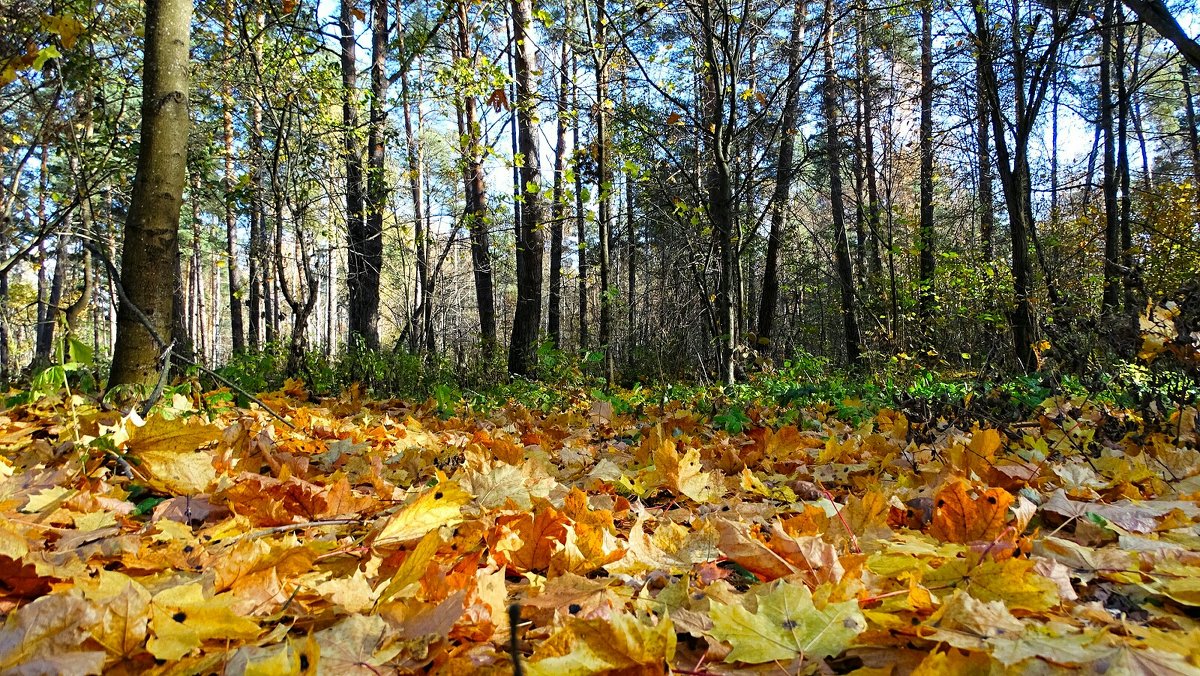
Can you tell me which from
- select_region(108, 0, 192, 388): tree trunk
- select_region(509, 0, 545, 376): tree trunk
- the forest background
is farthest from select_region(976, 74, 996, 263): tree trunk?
select_region(108, 0, 192, 388): tree trunk

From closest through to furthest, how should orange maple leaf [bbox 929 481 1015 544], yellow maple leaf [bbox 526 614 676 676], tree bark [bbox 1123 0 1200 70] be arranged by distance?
yellow maple leaf [bbox 526 614 676 676], orange maple leaf [bbox 929 481 1015 544], tree bark [bbox 1123 0 1200 70]

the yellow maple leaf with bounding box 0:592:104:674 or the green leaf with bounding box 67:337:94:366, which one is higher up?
the green leaf with bounding box 67:337:94:366

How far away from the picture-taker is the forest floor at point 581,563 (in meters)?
0.68

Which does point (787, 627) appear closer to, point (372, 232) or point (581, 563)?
point (581, 563)

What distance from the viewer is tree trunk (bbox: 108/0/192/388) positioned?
2.94 metres

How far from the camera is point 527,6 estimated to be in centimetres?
731

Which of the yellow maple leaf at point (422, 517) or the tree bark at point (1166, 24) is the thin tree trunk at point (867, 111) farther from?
the yellow maple leaf at point (422, 517)

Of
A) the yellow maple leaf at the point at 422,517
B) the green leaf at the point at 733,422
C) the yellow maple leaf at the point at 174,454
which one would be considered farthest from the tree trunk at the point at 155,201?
the green leaf at the point at 733,422

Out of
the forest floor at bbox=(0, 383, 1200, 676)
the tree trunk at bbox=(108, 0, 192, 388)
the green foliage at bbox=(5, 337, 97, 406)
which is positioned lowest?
the forest floor at bbox=(0, 383, 1200, 676)

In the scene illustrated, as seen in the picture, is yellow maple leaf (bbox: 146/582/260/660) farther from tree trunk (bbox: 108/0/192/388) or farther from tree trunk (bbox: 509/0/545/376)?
tree trunk (bbox: 509/0/545/376)

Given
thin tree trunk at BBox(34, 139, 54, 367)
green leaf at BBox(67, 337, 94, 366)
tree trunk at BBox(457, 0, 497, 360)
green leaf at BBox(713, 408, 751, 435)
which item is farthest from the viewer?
tree trunk at BBox(457, 0, 497, 360)

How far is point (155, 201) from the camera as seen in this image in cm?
299

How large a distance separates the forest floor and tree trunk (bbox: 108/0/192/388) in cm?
98

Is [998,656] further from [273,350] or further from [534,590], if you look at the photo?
[273,350]
